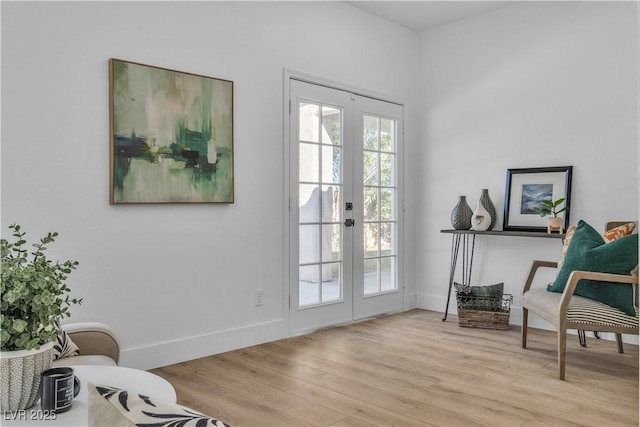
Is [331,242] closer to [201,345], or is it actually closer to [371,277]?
[371,277]

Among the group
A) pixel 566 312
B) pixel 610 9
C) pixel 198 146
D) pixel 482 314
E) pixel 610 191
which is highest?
pixel 610 9

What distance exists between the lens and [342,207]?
4.48 metres

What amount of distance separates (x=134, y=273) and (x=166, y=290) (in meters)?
0.25

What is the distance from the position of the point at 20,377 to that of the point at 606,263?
300 centimetres

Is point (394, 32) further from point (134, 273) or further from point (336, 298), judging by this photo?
point (134, 273)

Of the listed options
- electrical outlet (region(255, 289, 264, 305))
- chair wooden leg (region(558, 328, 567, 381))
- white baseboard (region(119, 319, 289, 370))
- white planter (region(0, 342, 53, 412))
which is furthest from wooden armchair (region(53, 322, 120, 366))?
chair wooden leg (region(558, 328, 567, 381))

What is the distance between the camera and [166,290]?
3338 mm

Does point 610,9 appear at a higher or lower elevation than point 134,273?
higher

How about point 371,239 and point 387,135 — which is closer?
point 371,239

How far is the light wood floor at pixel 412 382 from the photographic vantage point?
2512mm

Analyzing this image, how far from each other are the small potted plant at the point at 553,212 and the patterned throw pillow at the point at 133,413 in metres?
3.89

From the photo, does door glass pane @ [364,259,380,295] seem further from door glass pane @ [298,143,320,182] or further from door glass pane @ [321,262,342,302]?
door glass pane @ [298,143,320,182]

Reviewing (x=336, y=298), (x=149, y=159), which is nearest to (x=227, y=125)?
(x=149, y=159)

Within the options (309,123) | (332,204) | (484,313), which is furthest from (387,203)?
(484,313)
